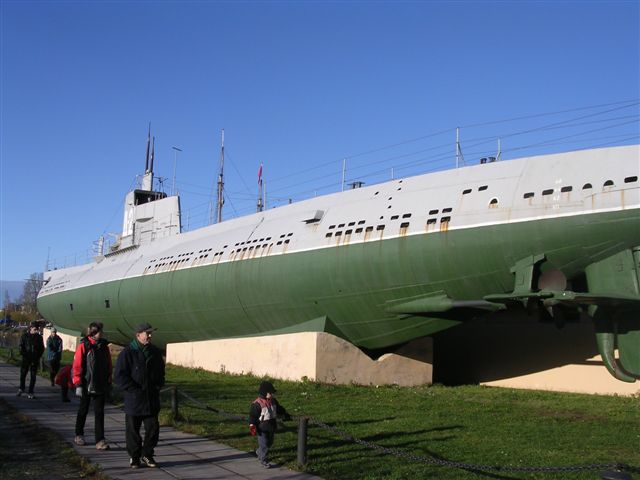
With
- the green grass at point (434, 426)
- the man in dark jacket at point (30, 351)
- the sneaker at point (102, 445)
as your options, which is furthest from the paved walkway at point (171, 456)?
the man in dark jacket at point (30, 351)

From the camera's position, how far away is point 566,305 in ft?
40.3

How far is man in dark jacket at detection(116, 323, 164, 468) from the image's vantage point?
7.59m

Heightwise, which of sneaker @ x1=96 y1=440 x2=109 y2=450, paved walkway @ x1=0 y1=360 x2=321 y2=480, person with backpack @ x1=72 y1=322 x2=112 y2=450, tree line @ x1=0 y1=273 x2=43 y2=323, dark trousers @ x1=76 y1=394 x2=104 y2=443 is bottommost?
paved walkway @ x1=0 y1=360 x2=321 y2=480

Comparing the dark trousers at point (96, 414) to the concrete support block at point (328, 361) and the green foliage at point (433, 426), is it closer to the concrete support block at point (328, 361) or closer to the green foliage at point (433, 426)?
the green foliage at point (433, 426)

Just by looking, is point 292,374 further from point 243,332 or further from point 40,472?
point 40,472

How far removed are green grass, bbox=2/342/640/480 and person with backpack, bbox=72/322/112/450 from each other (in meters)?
1.68

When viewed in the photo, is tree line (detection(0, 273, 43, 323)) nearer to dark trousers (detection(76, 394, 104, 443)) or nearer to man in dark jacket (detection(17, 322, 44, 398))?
man in dark jacket (detection(17, 322, 44, 398))

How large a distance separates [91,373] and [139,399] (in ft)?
5.03

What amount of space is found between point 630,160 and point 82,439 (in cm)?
1050

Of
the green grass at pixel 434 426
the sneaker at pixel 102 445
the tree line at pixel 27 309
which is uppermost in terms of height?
the tree line at pixel 27 309

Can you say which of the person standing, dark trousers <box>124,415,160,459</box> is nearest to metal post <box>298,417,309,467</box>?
dark trousers <box>124,415,160,459</box>

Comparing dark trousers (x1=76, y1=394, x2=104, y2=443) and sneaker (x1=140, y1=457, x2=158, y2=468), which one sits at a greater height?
dark trousers (x1=76, y1=394, x2=104, y2=443)

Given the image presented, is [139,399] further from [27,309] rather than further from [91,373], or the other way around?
[27,309]

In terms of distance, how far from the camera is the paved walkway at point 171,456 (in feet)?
23.8
